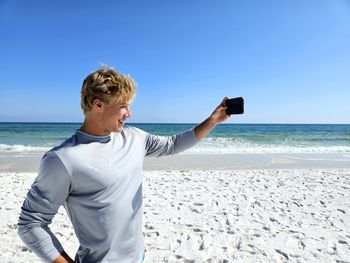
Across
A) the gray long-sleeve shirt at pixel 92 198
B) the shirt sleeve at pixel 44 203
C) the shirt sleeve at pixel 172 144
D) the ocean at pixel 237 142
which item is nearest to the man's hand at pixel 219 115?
the shirt sleeve at pixel 172 144

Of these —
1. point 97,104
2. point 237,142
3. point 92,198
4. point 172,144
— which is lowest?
point 237,142

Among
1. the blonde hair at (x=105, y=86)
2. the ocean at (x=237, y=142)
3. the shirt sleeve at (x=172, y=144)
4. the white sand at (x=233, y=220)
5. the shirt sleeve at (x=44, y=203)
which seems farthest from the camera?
the ocean at (x=237, y=142)

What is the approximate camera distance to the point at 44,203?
118 centimetres

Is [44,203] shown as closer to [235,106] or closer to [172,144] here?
[172,144]

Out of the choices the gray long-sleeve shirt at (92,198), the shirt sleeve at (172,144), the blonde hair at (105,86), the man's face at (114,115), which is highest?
the blonde hair at (105,86)

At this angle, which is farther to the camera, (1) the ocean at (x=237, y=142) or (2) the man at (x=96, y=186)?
(1) the ocean at (x=237, y=142)

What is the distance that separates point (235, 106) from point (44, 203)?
1131mm

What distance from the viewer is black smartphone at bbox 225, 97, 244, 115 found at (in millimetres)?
1768

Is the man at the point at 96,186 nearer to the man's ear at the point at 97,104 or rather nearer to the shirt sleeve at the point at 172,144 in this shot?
the man's ear at the point at 97,104

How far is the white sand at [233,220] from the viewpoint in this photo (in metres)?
3.47

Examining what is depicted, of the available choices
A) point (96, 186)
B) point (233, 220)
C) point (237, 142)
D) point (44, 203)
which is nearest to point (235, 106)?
point (96, 186)

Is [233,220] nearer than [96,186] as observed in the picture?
No

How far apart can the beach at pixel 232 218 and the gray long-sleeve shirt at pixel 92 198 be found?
2148 mm

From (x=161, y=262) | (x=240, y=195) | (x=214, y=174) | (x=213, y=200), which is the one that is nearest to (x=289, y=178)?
(x=214, y=174)
